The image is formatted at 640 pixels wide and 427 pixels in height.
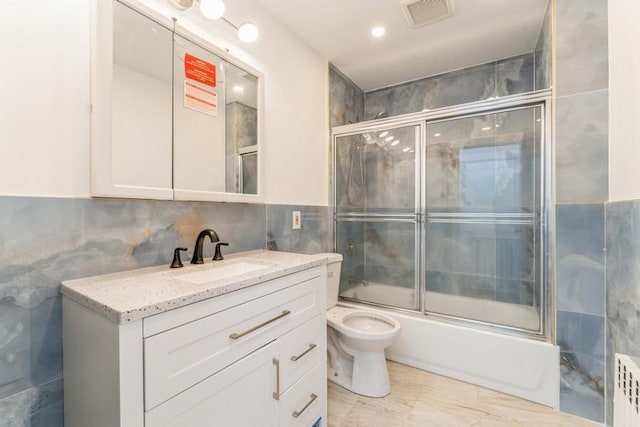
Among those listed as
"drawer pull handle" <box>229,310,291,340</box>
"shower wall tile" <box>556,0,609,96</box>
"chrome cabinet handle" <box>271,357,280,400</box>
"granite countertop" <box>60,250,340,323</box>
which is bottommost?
"chrome cabinet handle" <box>271,357,280,400</box>

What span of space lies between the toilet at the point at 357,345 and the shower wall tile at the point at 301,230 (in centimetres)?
24

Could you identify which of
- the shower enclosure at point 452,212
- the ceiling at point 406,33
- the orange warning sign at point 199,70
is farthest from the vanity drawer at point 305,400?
the ceiling at point 406,33

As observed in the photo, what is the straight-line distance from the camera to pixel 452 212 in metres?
2.34

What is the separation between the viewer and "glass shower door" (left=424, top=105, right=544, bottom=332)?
76.7 inches

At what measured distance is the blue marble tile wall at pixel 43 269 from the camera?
84cm

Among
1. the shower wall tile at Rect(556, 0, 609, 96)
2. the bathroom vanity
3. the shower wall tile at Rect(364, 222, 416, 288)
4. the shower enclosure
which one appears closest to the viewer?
the bathroom vanity

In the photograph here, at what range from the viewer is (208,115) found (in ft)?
4.58

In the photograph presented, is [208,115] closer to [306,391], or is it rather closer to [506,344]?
[306,391]

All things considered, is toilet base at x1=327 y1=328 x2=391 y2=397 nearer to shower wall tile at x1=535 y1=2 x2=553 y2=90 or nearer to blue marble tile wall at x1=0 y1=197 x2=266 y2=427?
blue marble tile wall at x1=0 y1=197 x2=266 y2=427

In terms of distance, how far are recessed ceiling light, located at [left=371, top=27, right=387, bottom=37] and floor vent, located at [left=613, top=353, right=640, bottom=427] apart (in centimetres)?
220

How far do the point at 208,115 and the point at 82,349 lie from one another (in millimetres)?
1053

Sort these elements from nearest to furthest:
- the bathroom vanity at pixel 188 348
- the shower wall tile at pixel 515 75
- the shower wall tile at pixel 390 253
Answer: the bathroom vanity at pixel 188 348, the shower wall tile at pixel 515 75, the shower wall tile at pixel 390 253

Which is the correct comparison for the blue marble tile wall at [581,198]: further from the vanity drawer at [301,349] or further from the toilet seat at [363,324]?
the vanity drawer at [301,349]

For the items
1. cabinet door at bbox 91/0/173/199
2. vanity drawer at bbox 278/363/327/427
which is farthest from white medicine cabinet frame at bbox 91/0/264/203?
vanity drawer at bbox 278/363/327/427
